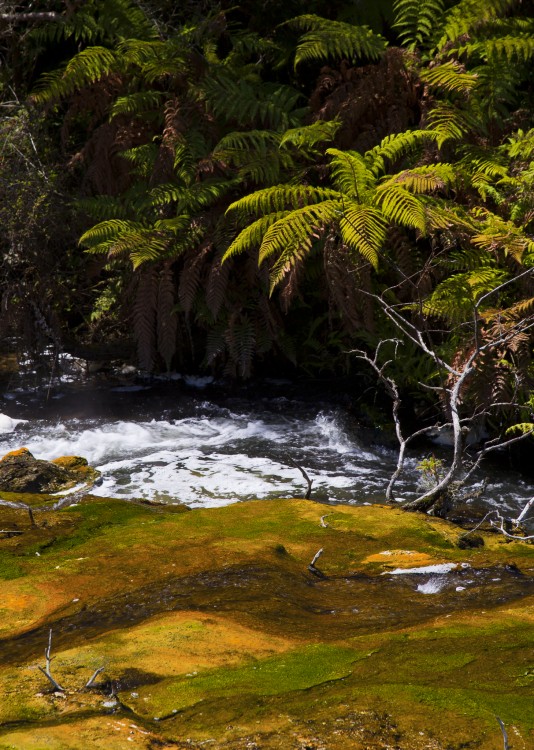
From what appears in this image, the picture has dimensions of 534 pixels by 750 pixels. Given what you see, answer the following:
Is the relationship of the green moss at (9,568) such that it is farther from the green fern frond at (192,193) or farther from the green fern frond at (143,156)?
the green fern frond at (143,156)

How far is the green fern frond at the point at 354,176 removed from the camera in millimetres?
5576

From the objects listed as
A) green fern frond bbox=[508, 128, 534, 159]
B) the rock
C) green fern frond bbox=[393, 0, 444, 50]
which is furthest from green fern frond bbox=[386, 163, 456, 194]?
the rock

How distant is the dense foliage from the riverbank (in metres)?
2.34

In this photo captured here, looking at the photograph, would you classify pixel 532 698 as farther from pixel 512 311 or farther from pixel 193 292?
pixel 193 292

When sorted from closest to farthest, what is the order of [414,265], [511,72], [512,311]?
[512,311] → [414,265] → [511,72]

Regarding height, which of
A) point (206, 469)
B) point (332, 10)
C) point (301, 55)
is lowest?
point (206, 469)

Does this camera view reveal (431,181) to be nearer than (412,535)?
No

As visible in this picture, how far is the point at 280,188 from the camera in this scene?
5.61m

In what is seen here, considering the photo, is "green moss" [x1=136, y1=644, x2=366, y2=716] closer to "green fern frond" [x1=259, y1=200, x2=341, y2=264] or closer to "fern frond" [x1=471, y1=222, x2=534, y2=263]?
"green fern frond" [x1=259, y1=200, x2=341, y2=264]

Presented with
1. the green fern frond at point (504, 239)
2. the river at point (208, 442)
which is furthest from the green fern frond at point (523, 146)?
the river at point (208, 442)

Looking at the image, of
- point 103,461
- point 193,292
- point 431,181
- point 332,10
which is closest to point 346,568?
point 103,461

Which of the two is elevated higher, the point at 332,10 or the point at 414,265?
the point at 332,10

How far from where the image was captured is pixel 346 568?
2.77 meters

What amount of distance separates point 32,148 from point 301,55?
2.85 metres
